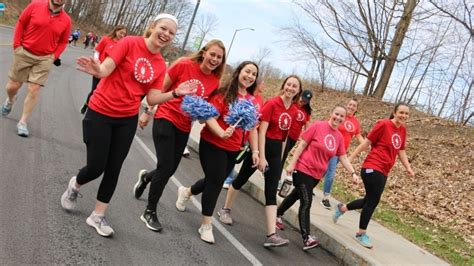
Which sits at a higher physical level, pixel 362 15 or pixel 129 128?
pixel 362 15

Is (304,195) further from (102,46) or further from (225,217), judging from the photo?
(102,46)

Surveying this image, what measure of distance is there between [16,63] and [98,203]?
12.5ft

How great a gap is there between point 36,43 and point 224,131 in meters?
3.81

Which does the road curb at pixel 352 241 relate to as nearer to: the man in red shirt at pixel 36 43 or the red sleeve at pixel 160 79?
the red sleeve at pixel 160 79

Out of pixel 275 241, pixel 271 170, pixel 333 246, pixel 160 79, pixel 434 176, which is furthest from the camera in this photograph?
pixel 434 176

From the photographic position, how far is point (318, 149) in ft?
20.7

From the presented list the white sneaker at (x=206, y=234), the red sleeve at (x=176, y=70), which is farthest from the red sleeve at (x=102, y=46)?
the white sneaker at (x=206, y=234)

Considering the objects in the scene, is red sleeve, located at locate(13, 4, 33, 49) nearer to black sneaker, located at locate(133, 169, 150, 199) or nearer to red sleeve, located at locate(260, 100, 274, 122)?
black sneaker, located at locate(133, 169, 150, 199)

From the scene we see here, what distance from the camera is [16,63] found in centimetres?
742

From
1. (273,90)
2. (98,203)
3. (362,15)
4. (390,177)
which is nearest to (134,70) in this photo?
(98,203)

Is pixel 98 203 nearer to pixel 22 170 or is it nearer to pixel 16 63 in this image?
pixel 22 170

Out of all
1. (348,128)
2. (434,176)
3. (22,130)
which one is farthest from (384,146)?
(434,176)

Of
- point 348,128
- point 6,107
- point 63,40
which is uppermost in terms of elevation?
point 348,128

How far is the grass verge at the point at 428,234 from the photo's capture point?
8.15 metres
